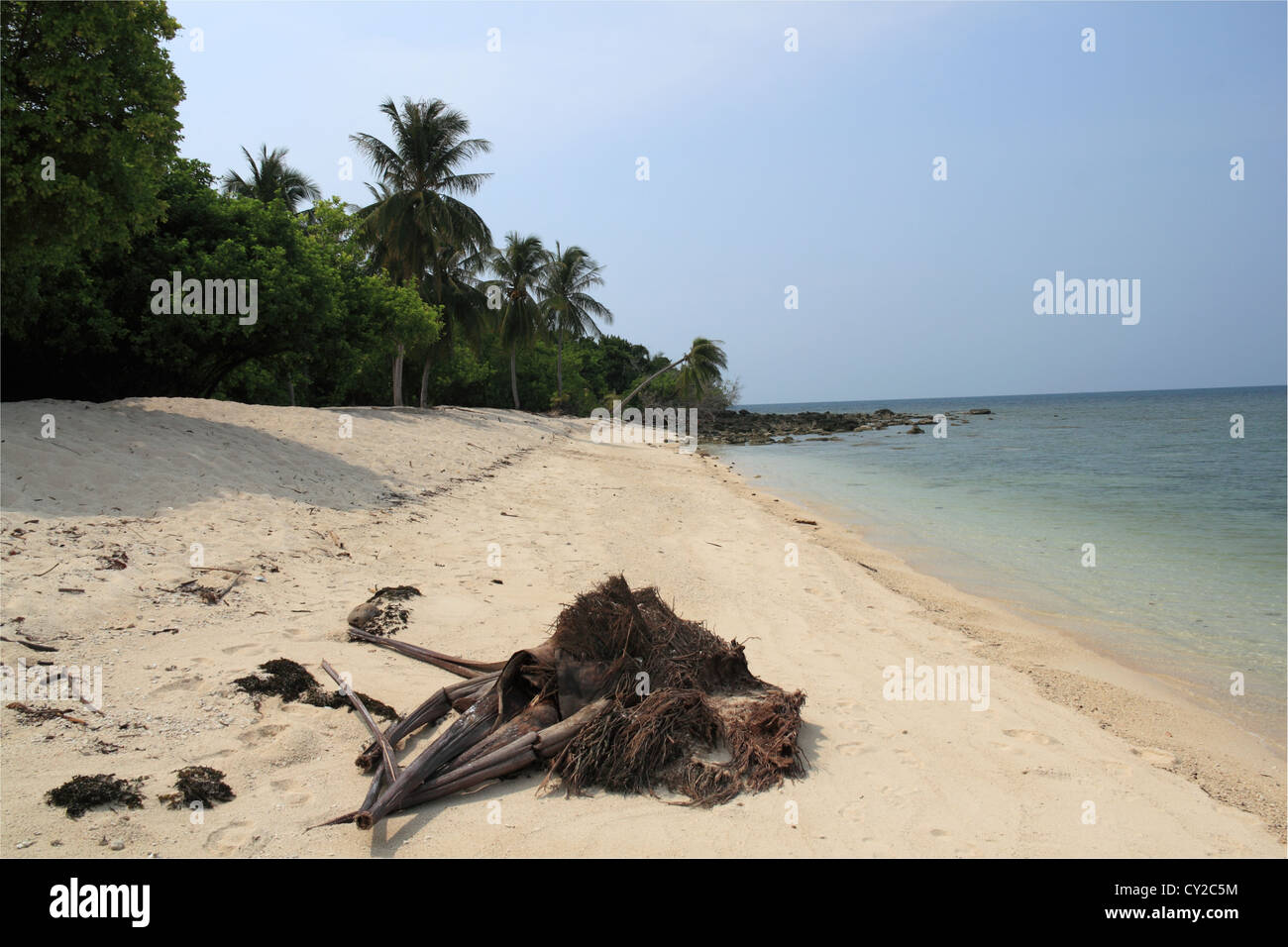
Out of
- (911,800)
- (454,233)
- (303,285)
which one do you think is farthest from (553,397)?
(911,800)

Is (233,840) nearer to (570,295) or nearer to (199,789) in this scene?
(199,789)

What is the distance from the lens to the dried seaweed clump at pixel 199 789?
3.12m

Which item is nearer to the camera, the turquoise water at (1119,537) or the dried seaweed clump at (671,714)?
the dried seaweed clump at (671,714)

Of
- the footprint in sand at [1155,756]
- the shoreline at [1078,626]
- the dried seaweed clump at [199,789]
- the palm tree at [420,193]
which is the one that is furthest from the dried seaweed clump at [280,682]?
the palm tree at [420,193]

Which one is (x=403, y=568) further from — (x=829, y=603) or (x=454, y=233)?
(x=454, y=233)

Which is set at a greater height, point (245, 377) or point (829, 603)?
point (245, 377)

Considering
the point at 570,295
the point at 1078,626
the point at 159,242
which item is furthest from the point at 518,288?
the point at 1078,626

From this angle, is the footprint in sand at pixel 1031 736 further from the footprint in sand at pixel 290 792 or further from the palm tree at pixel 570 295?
the palm tree at pixel 570 295

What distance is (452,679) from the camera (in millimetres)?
4828

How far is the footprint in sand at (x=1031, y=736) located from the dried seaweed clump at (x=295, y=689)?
390 cm

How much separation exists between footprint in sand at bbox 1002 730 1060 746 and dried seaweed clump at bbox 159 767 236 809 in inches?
177

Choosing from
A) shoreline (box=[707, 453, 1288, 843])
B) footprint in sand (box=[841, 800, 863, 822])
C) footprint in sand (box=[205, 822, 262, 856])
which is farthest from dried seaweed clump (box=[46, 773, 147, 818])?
shoreline (box=[707, 453, 1288, 843])

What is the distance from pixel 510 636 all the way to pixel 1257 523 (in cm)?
1618

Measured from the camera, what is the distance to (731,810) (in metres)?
3.42
